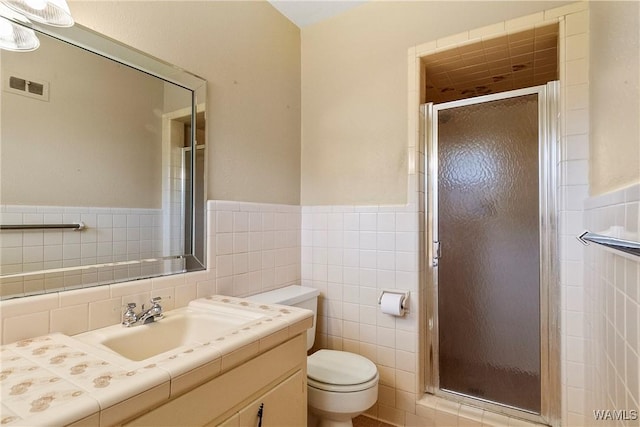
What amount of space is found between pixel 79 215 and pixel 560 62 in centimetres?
217

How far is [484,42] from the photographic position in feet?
5.70

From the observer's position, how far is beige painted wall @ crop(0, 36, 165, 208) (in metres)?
1.05

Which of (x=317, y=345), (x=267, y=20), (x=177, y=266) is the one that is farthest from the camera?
(x=317, y=345)

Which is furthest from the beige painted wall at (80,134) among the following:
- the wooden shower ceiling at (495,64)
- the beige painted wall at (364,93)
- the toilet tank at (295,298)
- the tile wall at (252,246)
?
the wooden shower ceiling at (495,64)

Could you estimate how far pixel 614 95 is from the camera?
103cm

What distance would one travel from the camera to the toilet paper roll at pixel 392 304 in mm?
1810

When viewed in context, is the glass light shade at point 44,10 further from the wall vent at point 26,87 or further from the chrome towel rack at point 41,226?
the chrome towel rack at point 41,226

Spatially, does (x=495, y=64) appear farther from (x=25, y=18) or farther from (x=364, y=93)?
(x=25, y=18)

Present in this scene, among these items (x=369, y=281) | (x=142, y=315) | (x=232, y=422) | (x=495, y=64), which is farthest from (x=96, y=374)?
(x=495, y=64)

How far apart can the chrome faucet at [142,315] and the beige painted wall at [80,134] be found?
408 millimetres

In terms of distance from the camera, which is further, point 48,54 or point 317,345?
point 317,345

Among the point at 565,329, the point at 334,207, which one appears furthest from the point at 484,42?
the point at 565,329

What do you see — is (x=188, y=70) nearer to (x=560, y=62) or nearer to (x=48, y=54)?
(x=48, y=54)

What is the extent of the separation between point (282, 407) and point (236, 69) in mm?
1659
